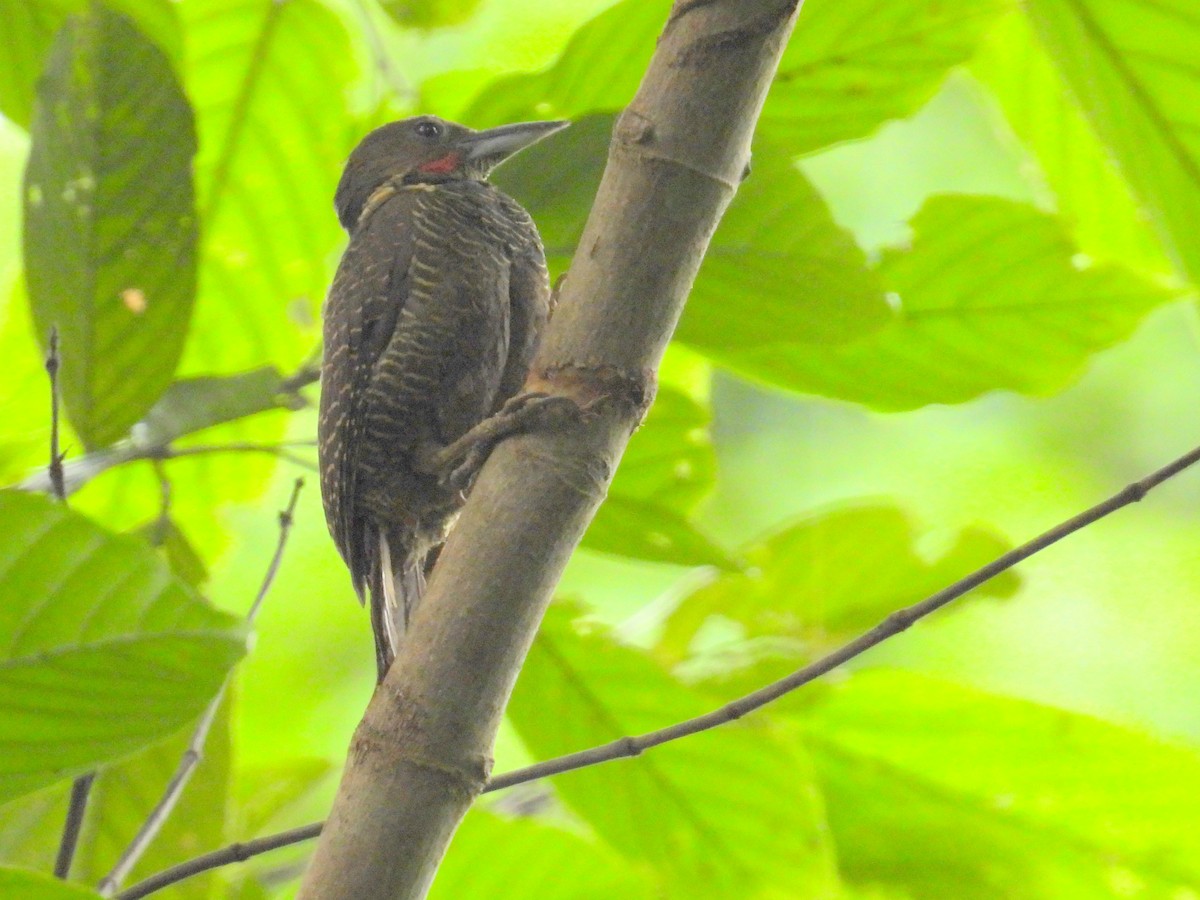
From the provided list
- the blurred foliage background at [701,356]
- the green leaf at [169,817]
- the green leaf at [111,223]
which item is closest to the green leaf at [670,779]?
the blurred foliage background at [701,356]

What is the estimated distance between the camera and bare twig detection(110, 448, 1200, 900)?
3.48 feet

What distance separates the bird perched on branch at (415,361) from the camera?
1887 millimetres

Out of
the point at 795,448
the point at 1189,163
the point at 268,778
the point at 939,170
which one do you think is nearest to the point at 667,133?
the point at 1189,163

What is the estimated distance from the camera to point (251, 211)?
2025 mm

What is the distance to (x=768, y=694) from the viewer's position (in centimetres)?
112

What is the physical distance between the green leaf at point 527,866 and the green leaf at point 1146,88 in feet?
3.30

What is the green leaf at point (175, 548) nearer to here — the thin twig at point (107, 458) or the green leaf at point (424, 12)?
the thin twig at point (107, 458)

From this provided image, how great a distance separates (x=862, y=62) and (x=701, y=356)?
44 cm

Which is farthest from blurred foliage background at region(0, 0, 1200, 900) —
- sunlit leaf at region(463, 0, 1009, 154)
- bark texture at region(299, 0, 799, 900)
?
bark texture at region(299, 0, 799, 900)

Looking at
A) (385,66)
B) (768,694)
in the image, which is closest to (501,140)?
(385,66)

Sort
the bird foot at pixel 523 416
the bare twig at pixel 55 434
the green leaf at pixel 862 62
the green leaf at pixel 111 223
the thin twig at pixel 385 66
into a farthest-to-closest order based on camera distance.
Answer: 1. the thin twig at pixel 385 66
2. the green leaf at pixel 862 62
3. the green leaf at pixel 111 223
4. the bare twig at pixel 55 434
5. the bird foot at pixel 523 416

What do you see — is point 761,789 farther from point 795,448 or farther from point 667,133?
point 795,448

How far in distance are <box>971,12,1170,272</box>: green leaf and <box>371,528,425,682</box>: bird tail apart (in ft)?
3.52

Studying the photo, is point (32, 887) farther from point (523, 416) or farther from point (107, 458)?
point (107, 458)
